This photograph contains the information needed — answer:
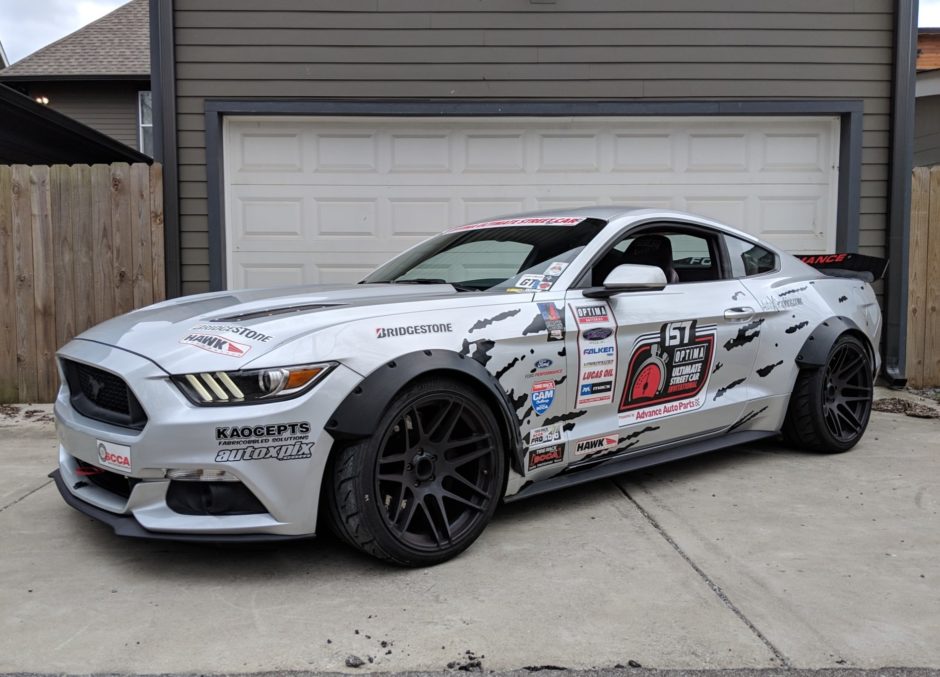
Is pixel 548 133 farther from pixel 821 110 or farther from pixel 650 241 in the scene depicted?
pixel 650 241

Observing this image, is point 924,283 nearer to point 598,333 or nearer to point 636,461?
point 636,461

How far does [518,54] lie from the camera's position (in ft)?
22.4

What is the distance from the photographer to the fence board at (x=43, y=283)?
20.5 feet

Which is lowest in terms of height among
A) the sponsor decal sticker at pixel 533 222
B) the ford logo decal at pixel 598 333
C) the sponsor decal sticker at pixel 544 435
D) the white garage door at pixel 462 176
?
the sponsor decal sticker at pixel 544 435

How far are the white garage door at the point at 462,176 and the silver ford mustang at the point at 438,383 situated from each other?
8.54 ft

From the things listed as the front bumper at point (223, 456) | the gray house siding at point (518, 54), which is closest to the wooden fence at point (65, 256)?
the gray house siding at point (518, 54)

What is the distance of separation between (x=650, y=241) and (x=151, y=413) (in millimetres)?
2673

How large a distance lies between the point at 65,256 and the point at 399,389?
4.51m

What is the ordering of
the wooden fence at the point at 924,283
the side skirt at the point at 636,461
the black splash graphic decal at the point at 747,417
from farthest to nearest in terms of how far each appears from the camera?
the wooden fence at the point at 924,283 < the black splash graphic decal at the point at 747,417 < the side skirt at the point at 636,461

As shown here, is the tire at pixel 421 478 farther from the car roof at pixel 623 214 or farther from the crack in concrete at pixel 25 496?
the crack in concrete at pixel 25 496

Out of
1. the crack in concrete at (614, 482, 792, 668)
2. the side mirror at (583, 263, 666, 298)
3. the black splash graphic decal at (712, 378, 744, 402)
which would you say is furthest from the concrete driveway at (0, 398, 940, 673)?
the side mirror at (583, 263, 666, 298)

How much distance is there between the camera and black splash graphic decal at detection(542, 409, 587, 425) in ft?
11.5

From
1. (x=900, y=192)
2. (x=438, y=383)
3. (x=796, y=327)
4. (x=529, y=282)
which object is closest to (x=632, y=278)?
(x=529, y=282)

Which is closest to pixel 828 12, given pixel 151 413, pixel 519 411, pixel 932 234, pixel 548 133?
pixel 932 234
